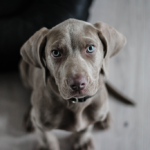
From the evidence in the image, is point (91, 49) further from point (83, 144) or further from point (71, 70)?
point (83, 144)

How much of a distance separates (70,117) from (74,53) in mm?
482

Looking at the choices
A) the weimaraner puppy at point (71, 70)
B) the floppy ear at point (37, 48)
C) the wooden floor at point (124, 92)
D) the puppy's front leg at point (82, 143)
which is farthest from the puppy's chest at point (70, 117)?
the wooden floor at point (124, 92)

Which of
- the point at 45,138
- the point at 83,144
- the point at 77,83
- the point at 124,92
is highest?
the point at 77,83

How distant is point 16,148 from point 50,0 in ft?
4.69

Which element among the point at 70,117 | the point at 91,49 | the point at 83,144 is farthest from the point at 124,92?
the point at 91,49

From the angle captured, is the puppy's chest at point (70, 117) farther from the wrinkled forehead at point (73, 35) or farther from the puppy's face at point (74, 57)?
the wrinkled forehead at point (73, 35)

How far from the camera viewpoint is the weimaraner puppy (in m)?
1.17

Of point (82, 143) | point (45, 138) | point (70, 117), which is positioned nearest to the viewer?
point (70, 117)

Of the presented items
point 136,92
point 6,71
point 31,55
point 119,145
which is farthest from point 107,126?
point 6,71

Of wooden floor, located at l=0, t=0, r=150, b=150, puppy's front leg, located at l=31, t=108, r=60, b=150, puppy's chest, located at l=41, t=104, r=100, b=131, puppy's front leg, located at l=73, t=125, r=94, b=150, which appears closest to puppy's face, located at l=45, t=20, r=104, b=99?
puppy's chest, located at l=41, t=104, r=100, b=131

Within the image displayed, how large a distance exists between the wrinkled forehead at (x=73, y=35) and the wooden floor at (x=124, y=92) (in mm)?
1081

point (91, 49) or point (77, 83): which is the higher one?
point (91, 49)

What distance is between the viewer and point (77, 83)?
1.11 m

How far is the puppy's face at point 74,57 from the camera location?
3.73 ft
